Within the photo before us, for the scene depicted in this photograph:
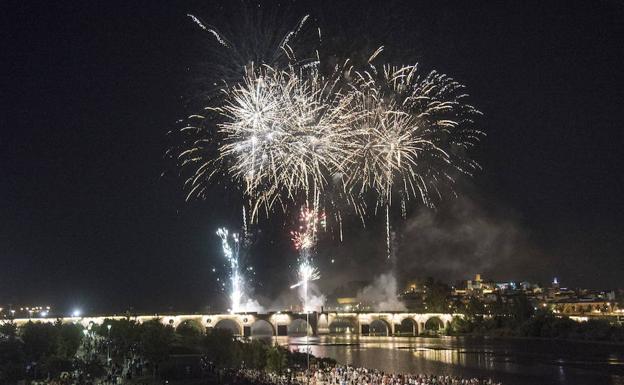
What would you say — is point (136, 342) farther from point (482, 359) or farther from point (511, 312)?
point (511, 312)

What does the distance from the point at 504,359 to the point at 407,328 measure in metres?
67.8

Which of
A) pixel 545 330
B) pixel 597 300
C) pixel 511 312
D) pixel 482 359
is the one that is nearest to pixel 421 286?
pixel 597 300

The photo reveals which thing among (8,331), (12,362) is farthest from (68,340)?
(12,362)

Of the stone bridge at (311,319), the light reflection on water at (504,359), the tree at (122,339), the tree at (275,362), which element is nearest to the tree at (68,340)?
the tree at (122,339)

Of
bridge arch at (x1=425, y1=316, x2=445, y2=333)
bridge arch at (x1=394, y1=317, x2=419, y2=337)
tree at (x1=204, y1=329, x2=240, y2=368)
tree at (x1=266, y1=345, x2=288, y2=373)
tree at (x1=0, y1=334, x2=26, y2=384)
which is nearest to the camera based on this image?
tree at (x1=0, y1=334, x2=26, y2=384)

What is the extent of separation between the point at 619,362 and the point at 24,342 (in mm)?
49833

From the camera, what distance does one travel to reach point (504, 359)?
65.1 metres

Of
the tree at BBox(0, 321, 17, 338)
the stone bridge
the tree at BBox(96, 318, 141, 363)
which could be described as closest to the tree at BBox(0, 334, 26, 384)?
the tree at BBox(96, 318, 141, 363)

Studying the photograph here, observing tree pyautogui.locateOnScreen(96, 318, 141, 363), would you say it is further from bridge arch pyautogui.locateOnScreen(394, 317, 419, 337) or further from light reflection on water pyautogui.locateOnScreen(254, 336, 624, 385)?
bridge arch pyautogui.locateOnScreen(394, 317, 419, 337)

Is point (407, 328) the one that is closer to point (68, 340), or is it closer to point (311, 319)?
point (311, 319)

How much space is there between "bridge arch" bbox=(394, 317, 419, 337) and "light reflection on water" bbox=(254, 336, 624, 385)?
86.6 ft

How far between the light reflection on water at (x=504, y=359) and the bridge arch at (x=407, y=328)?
26.4m

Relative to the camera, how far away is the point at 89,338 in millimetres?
57688

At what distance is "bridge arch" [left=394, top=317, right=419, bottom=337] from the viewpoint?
115 meters
